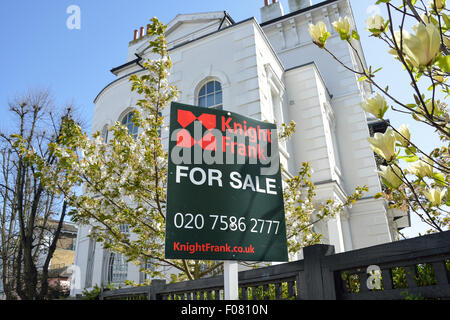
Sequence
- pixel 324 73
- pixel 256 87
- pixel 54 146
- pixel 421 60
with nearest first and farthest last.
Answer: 1. pixel 421 60
2. pixel 54 146
3. pixel 256 87
4. pixel 324 73

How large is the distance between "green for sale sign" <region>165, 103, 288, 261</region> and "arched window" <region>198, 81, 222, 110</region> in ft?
26.9

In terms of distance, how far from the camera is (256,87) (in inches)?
403

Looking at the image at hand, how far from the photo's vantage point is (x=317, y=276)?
2.83 metres

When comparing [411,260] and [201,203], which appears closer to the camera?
[411,260]

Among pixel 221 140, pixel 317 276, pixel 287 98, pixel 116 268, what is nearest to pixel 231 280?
pixel 317 276

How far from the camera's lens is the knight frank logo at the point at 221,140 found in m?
2.84

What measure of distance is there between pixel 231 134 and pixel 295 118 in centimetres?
1074

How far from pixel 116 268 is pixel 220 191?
10462 mm

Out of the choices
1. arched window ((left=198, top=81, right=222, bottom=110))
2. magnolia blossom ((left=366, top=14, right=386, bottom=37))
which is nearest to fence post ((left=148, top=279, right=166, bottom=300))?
magnolia blossom ((left=366, top=14, right=386, bottom=37))

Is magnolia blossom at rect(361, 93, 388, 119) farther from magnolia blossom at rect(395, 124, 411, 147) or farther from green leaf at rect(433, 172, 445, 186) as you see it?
green leaf at rect(433, 172, 445, 186)

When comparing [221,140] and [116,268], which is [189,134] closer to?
[221,140]

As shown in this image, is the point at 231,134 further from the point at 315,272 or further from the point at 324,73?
the point at 324,73

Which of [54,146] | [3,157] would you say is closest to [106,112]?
[3,157]

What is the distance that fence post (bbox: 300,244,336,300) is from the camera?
2.74 metres
